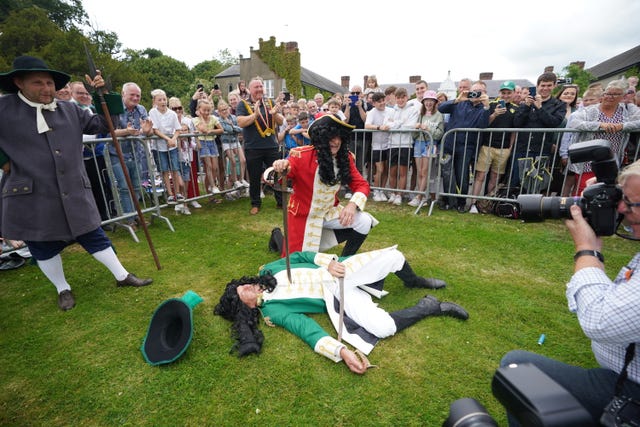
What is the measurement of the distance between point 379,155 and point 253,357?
5.41m

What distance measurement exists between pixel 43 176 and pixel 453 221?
569cm

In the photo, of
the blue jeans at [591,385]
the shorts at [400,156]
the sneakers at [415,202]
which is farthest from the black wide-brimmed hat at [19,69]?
the sneakers at [415,202]

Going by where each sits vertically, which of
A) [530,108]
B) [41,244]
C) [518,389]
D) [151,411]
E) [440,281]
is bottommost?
[151,411]

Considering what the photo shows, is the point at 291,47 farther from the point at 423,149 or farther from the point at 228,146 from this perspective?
the point at 423,149

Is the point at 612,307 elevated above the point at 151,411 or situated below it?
above

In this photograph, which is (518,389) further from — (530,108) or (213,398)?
(530,108)

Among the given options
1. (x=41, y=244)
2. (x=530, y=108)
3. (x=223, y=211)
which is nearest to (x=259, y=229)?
(x=223, y=211)

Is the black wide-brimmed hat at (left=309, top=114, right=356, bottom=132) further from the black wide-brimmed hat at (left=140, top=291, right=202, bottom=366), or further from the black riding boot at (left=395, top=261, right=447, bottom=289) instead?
the black wide-brimmed hat at (left=140, top=291, right=202, bottom=366)

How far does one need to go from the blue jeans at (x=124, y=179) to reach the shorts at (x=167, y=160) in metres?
0.49

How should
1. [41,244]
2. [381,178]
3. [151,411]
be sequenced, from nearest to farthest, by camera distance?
[151,411], [41,244], [381,178]

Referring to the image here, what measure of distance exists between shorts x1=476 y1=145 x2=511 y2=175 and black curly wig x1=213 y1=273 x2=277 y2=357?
4.86 meters

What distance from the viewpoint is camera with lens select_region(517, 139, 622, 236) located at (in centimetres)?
147

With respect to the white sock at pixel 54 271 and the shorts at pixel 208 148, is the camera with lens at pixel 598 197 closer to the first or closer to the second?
the white sock at pixel 54 271

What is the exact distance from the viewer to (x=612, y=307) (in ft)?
4.05
